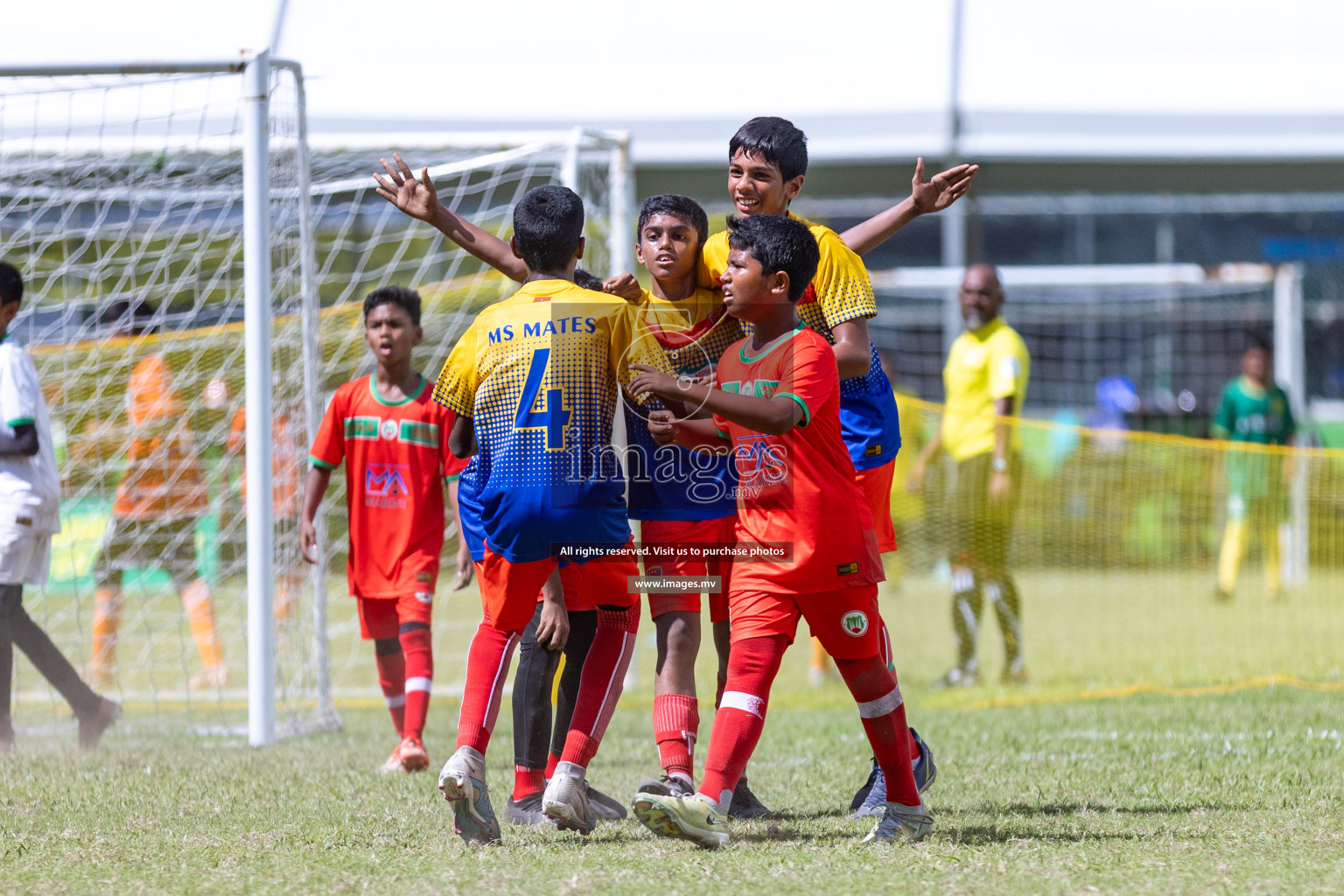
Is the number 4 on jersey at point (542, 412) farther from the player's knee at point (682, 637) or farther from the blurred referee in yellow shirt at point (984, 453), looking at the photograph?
the blurred referee in yellow shirt at point (984, 453)

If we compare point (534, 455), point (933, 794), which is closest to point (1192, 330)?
point (933, 794)

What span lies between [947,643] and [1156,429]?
6230 mm

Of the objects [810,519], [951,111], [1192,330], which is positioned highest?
[951,111]

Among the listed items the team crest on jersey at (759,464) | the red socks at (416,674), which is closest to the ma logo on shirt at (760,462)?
the team crest on jersey at (759,464)

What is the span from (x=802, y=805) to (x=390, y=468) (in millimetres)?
2227

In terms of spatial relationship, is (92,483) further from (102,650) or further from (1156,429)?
(1156,429)

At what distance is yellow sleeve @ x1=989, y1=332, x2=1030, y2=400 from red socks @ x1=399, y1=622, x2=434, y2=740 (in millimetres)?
3817

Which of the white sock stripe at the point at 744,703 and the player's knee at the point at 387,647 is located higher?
the white sock stripe at the point at 744,703

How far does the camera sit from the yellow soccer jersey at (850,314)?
13.0 feet

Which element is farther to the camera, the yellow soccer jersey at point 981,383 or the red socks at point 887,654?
the yellow soccer jersey at point 981,383

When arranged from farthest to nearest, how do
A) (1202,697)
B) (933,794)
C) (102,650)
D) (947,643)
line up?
(947,643), (102,650), (1202,697), (933,794)

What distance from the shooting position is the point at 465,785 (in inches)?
138

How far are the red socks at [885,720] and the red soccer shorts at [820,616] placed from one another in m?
0.06

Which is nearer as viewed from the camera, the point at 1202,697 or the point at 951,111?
the point at 1202,697
